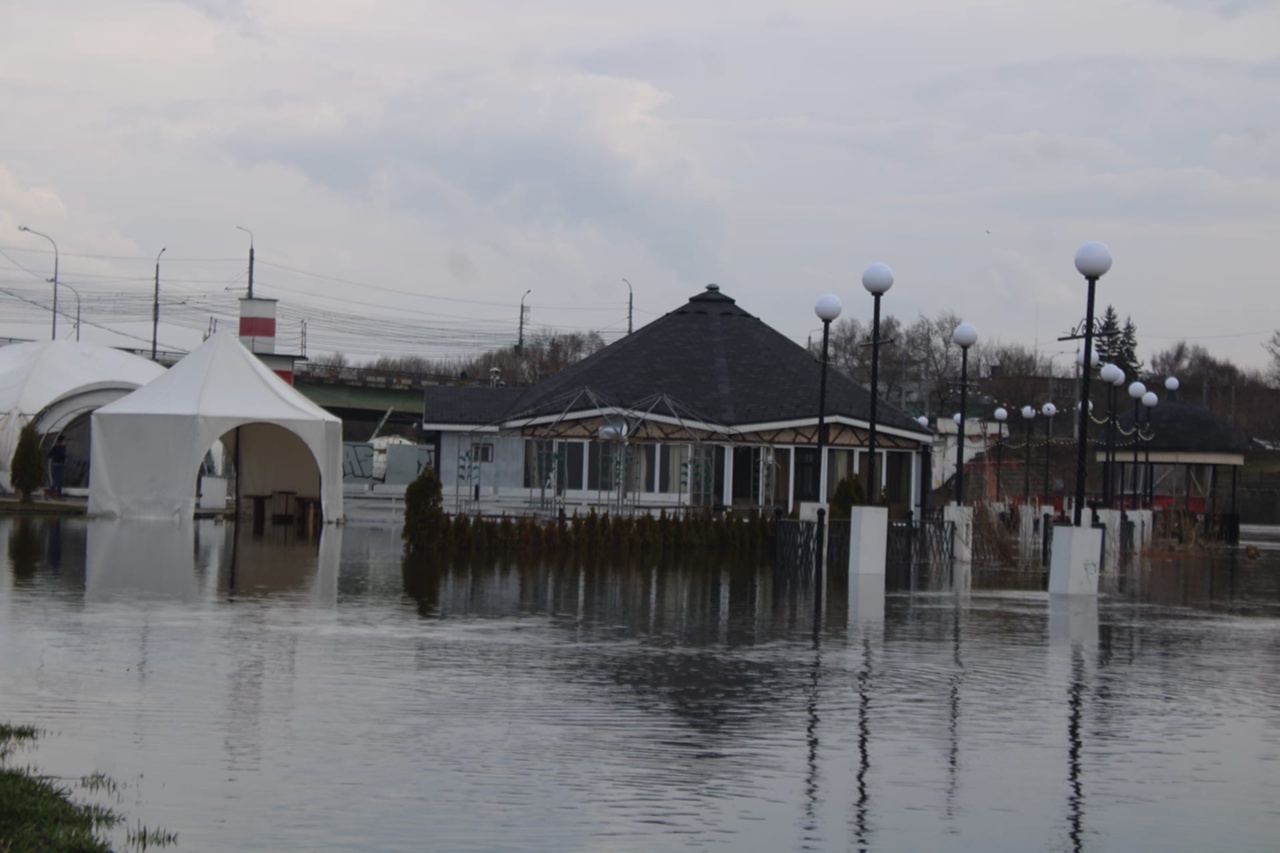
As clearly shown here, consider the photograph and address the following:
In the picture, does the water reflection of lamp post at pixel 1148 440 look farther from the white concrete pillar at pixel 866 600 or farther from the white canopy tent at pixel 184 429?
the white canopy tent at pixel 184 429

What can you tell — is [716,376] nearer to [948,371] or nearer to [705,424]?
[705,424]

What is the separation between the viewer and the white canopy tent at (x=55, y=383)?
43.6 m

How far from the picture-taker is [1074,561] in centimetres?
2006

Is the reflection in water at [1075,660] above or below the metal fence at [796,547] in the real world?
below

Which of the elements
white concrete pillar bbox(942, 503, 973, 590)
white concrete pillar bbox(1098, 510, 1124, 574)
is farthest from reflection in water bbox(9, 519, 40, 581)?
white concrete pillar bbox(1098, 510, 1124, 574)

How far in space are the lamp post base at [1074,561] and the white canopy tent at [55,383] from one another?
30448 millimetres

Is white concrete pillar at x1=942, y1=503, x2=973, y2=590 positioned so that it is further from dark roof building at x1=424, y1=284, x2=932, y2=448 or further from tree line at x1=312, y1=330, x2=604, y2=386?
tree line at x1=312, y1=330, x2=604, y2=386

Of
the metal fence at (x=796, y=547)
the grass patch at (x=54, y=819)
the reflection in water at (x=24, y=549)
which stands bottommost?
the grass patch at (x=54, y=819)

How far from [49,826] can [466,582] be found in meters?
13.6

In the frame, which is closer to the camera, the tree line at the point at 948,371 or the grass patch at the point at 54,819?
the grass patch at the point at 54,819

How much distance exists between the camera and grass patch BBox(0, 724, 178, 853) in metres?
6.14

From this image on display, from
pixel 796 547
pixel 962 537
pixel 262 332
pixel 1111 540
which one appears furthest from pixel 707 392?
pixel 796 547

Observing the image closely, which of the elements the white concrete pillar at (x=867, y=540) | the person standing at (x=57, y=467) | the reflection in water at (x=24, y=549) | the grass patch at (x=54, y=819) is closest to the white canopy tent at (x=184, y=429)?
the reflection in water at (x=24, y=549)

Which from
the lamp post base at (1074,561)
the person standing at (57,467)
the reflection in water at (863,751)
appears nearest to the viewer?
the reflection in water at (863,751)
